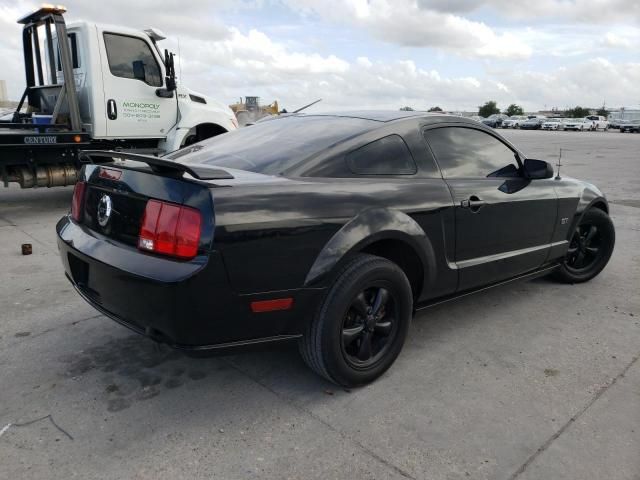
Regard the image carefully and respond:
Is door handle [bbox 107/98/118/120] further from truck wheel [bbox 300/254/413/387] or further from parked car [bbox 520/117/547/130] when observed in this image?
parked car [bbox 520/117/547/130]

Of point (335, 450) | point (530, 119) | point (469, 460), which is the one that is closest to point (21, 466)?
point (335, 450)

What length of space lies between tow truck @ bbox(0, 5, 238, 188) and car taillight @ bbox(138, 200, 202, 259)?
5681 millimetres

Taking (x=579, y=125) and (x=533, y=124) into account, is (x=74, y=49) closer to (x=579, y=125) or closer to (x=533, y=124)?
(x=579, y=125)

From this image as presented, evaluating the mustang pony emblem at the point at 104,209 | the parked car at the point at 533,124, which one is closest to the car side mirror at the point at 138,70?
the mustang pony emblem at the point at 104,209

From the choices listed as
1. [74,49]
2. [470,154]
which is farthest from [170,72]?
[470,154]

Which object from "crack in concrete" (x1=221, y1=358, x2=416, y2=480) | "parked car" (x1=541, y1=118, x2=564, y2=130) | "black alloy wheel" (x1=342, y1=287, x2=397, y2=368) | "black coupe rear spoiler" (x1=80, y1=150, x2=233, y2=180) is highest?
"parked car" (x1=541, y1=118, x2=564, y2=130)

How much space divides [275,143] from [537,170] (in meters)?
1.91

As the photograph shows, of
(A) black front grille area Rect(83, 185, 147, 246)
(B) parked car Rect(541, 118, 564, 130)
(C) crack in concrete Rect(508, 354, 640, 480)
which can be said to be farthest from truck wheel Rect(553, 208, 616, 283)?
(B) parked car Rect(541, 118, 564, 130)

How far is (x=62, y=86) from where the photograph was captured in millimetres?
7609

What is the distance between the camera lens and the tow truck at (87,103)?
24.0 feet

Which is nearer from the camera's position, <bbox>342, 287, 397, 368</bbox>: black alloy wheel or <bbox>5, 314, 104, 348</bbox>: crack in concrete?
<bbox>342, 287, 397, 368</bbox>: black alloy wheel

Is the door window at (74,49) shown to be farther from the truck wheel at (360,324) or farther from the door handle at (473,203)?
the truck wheel at (360,324)

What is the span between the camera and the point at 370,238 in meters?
2.73

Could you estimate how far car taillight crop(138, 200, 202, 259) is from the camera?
2277 mm
